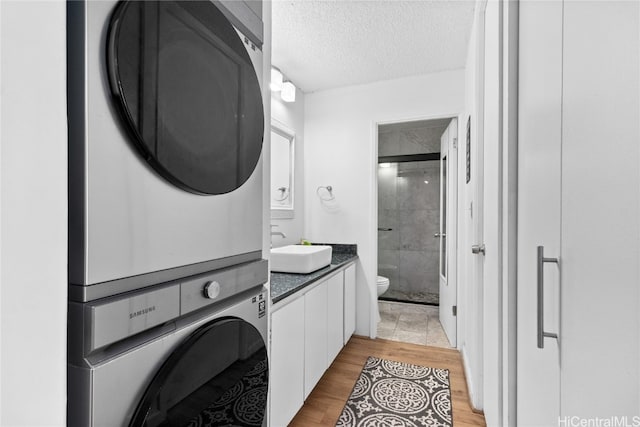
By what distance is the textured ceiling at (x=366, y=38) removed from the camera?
1899 mm

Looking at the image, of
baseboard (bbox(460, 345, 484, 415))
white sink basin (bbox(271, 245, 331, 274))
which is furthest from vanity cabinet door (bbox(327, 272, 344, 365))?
baseboard (bbox(460, 345, 484, 415))

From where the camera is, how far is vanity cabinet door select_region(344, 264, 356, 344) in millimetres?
2619

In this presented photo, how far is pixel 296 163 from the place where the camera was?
10.1 ft

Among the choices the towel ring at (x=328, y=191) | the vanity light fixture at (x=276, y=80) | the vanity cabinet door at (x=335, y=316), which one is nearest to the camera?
the vanity cabinet door at (x=335, y=316)

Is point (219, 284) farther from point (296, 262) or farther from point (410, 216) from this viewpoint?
point (410, 216)

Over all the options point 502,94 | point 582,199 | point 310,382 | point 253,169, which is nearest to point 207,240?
point 253,169

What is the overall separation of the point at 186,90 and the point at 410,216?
4.04 metres

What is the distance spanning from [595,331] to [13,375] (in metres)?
0.90

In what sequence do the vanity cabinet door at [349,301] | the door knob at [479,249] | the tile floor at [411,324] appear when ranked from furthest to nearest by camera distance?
the tile floor at [411,324] → the vanity cabinet door at [349,301] → the door knob at [479,249]

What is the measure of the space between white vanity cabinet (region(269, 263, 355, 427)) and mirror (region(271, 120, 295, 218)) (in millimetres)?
786

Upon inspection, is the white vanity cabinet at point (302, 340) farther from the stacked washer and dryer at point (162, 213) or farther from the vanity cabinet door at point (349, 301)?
the stacked washer and dryer at point (162, 213)

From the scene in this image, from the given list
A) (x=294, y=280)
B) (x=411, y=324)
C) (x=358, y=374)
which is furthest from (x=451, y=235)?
(x=294, y=280)

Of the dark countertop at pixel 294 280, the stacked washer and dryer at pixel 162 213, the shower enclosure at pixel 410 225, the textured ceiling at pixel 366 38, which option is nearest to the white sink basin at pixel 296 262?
the dark countertop at pixel 294 280

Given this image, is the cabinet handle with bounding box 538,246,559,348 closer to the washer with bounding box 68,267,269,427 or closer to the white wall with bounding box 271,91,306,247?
the washer with bounding box 68,267,269,427
